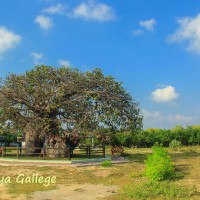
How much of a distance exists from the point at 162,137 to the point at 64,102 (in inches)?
1177

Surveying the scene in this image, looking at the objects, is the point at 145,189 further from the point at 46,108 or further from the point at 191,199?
the point at 46,108

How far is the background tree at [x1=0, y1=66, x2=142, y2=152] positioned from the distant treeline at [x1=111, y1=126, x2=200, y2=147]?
76.6 ft

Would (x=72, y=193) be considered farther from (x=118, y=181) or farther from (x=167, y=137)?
(x=167, y=137)

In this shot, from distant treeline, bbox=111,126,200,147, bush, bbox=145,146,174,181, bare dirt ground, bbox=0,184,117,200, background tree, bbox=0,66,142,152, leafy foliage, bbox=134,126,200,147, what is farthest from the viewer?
leafy foliage, bbox=134,126,200,147

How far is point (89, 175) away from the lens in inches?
758

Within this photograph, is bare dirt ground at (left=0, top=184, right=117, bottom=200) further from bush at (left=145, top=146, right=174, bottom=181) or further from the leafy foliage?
the leafy foliage

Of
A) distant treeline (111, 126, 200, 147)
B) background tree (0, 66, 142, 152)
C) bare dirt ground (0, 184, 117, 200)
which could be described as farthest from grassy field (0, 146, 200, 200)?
distant treeline (111, 126, 200, 147)

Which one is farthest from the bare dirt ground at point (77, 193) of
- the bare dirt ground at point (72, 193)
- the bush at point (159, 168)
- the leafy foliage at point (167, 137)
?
the leafy foliage at point (167, 137)

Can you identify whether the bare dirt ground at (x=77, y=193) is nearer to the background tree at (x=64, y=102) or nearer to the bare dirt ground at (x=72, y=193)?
the bare dirt ground at (x=72, y=193)

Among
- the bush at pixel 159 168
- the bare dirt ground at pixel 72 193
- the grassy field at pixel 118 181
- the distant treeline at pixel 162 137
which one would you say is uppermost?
the distant treeline at pixel 162 137

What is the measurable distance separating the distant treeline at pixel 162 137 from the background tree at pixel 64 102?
23350 millimetres

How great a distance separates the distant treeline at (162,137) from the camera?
51625 mm

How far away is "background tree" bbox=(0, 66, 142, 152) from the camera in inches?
1067

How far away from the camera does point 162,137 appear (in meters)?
53.5
